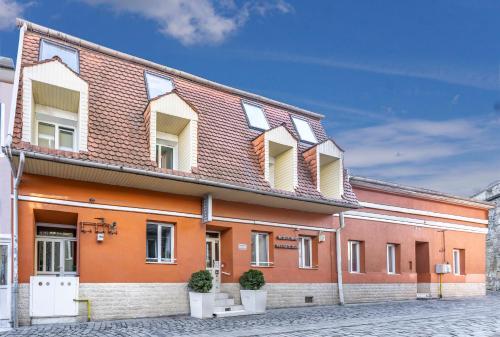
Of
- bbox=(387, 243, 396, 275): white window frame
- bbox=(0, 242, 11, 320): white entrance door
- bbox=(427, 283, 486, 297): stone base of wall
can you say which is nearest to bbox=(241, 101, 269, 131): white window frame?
bbox=(387, 243, 396, 275): white window frame

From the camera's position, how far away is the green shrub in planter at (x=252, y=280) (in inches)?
662

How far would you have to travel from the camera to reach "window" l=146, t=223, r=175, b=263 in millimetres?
15867

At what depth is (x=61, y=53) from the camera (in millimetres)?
15461

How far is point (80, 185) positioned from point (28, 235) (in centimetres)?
186

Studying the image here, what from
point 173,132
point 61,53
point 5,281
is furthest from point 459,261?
point 5,281

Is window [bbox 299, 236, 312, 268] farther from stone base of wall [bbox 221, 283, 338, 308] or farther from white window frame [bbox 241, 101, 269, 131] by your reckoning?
white window frame [bbox 241, 101, 269, 131]

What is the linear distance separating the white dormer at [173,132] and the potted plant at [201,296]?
3195 mm

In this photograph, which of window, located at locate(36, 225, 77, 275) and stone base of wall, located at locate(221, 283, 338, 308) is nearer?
window, located at locate(36, 225, 77, 275)

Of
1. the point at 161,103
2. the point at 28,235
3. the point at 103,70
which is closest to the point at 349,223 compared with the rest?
the point at 161,103

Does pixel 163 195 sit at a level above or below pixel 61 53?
below

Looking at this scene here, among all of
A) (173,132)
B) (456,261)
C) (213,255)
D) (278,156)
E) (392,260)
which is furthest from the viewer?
(456,261)

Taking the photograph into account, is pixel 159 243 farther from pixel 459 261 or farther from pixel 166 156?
pixel 459 261

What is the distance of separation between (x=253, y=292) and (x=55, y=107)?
7.94 meters

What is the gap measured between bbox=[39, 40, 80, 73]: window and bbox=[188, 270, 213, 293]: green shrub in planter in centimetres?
679
